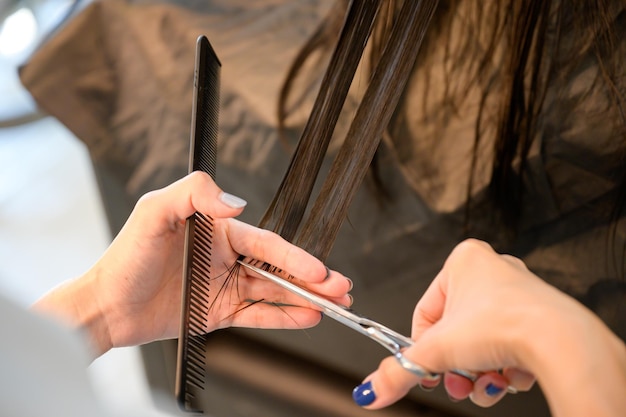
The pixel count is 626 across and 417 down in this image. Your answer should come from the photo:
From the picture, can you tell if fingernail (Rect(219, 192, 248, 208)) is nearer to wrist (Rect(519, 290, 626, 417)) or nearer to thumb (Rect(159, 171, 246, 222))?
thumb (Rect(159, 171, 246, 222))

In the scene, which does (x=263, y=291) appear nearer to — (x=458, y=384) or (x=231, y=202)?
(x=231, y=202)

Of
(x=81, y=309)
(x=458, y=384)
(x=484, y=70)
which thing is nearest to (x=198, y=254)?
(x=81, y=309)

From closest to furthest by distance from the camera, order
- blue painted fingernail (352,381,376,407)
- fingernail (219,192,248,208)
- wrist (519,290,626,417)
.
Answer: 1. wrist (519,290,626,417)
2. blue painted fingernail (352,381,376,407)
3. fingernail (219,192,248,208)

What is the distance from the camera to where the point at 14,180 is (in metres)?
1.35

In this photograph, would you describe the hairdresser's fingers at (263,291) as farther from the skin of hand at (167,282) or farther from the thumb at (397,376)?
the thumb at (397,376)

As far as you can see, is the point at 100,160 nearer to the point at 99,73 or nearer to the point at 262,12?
the point at 99,73

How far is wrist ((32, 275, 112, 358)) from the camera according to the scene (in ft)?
2.36

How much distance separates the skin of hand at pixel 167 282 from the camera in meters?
0.67

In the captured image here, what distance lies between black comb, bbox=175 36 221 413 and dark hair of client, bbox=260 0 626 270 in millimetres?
134

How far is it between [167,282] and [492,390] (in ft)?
1.27

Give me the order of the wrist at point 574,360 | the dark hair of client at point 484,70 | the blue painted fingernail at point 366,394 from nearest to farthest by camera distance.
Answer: the wrist at point 574,360
the blue painted fingernail at point 366,394
the dark hair of client at point 484,70

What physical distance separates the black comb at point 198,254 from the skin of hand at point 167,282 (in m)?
0.03

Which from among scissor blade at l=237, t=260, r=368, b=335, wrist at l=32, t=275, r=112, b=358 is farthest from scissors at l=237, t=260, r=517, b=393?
wrist at l=32, t=275, r=112, b=358

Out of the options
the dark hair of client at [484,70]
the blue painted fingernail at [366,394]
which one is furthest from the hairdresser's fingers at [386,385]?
the dark hair of client at [484,70]
